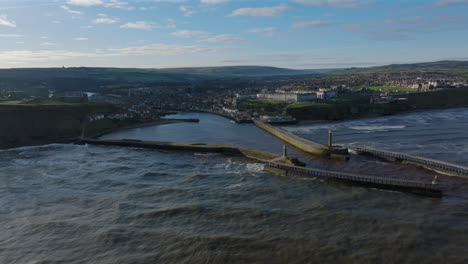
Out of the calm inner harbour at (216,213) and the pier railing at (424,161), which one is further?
the pier railing at (424,161)

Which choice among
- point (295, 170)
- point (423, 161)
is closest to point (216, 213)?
point (295, 170)

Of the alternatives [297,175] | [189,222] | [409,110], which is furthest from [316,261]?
[409,110]

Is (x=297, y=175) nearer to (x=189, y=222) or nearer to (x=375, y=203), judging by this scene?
(x=375, y=203)

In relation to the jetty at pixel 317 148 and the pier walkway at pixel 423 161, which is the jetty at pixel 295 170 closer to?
the jetty at pixel 317 148

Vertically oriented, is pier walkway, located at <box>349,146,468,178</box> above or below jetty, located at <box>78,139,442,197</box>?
above

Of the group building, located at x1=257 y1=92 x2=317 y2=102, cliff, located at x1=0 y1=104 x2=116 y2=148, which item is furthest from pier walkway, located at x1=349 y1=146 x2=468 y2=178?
building, located at x1=257 y1=92 x2=317 y2=102

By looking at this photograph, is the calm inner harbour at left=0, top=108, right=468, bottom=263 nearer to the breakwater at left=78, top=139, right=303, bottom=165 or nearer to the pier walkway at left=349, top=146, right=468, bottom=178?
the pier walkway at left=349, top=146, right=468, bottom=178

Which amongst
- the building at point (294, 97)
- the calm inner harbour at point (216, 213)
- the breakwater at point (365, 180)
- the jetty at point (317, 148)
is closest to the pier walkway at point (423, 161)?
the calm inner harbour at point (216, 213)
